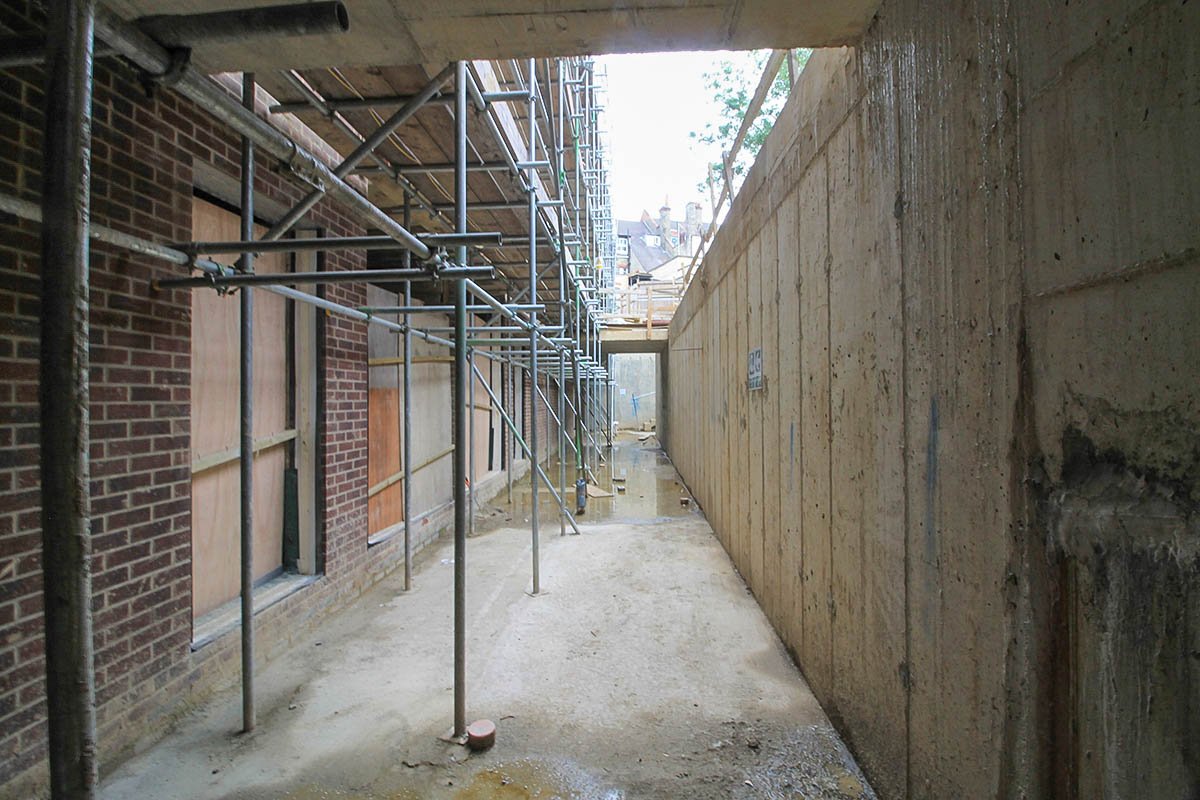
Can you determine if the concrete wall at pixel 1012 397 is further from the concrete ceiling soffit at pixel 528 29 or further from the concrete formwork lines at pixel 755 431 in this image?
the concrete formwork lines at pixel 755 431

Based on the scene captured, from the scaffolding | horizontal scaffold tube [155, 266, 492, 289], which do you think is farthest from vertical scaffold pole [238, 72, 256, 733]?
horizontal scaffold tube [155, 266, 492, 289]

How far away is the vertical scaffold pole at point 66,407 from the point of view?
2.90 ft

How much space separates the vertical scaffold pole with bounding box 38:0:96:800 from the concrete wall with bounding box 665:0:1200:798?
185cm

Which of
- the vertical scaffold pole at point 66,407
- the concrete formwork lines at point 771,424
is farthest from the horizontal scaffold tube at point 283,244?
the concrete formwork lines at point 771,424

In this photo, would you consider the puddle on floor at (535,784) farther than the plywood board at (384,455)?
No

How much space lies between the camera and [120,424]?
8.36 ft

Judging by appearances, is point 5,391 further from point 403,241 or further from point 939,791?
point 939,791

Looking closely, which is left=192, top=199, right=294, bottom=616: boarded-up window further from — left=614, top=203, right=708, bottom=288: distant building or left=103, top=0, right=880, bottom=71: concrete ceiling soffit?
left=614, top=203, right=708, bottom=288: distant building

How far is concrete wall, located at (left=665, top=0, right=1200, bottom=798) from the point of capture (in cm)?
108

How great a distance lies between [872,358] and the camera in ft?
7.82

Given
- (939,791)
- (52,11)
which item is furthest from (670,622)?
(52,11)

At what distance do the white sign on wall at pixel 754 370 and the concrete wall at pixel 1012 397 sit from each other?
148 cm

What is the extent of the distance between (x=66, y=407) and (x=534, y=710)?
2.66 m

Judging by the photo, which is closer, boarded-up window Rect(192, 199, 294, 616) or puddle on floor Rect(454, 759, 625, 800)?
puddle on floor Rect(454, 759, 625, 800)
